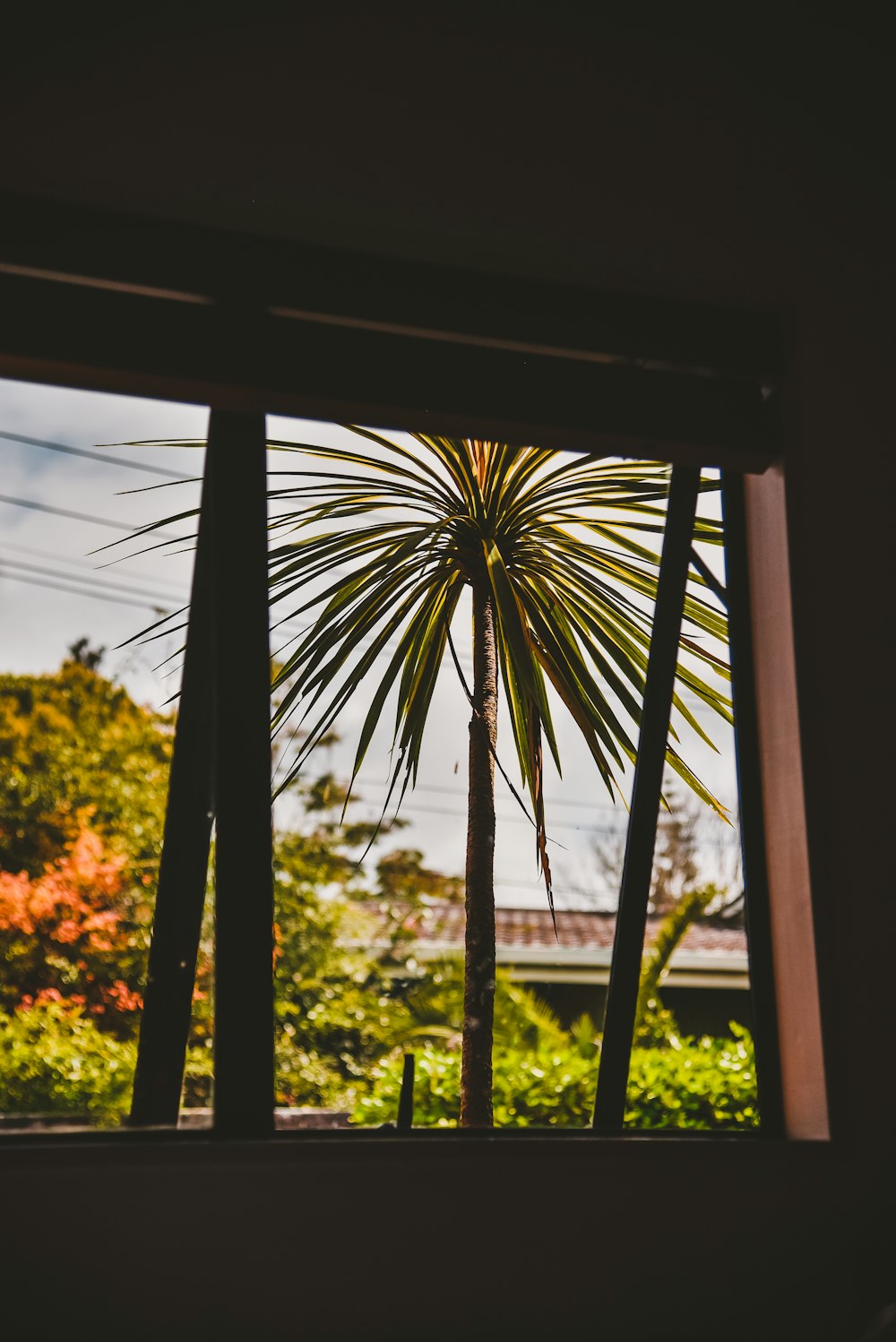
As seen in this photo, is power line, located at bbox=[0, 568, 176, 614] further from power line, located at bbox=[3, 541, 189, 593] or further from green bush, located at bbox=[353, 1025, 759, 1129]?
green bush, located at bbox=[353, 1025, 759, 1129]

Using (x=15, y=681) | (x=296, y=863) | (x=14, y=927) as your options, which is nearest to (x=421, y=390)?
(x=15, y=681)

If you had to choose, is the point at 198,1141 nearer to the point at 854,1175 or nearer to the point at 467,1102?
the point at 467,1102

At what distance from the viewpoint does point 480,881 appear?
2115mm

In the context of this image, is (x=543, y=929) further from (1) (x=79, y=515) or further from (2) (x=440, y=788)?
(1) (x=79, y=515)

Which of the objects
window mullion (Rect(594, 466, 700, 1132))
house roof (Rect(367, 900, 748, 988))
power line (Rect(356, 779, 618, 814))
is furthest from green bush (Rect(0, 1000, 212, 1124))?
house roof (Rect(367, 900, 748, 988))

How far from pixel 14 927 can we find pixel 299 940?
3.04 m

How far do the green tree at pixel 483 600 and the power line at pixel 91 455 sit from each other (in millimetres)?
263

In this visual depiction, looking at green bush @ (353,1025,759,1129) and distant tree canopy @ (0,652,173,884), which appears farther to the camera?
green bush @ (353,1025,759,1129)

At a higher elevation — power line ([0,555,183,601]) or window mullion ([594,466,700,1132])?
power line ([0,555,183,601])

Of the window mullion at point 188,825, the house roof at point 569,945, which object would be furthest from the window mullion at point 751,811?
the house roof at point 569,945

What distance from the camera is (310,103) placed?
163 cm

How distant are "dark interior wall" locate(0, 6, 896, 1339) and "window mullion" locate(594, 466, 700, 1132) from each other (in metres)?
0.22

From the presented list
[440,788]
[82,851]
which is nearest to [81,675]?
[82,851]

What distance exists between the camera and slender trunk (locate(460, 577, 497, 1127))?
205 centimetres
